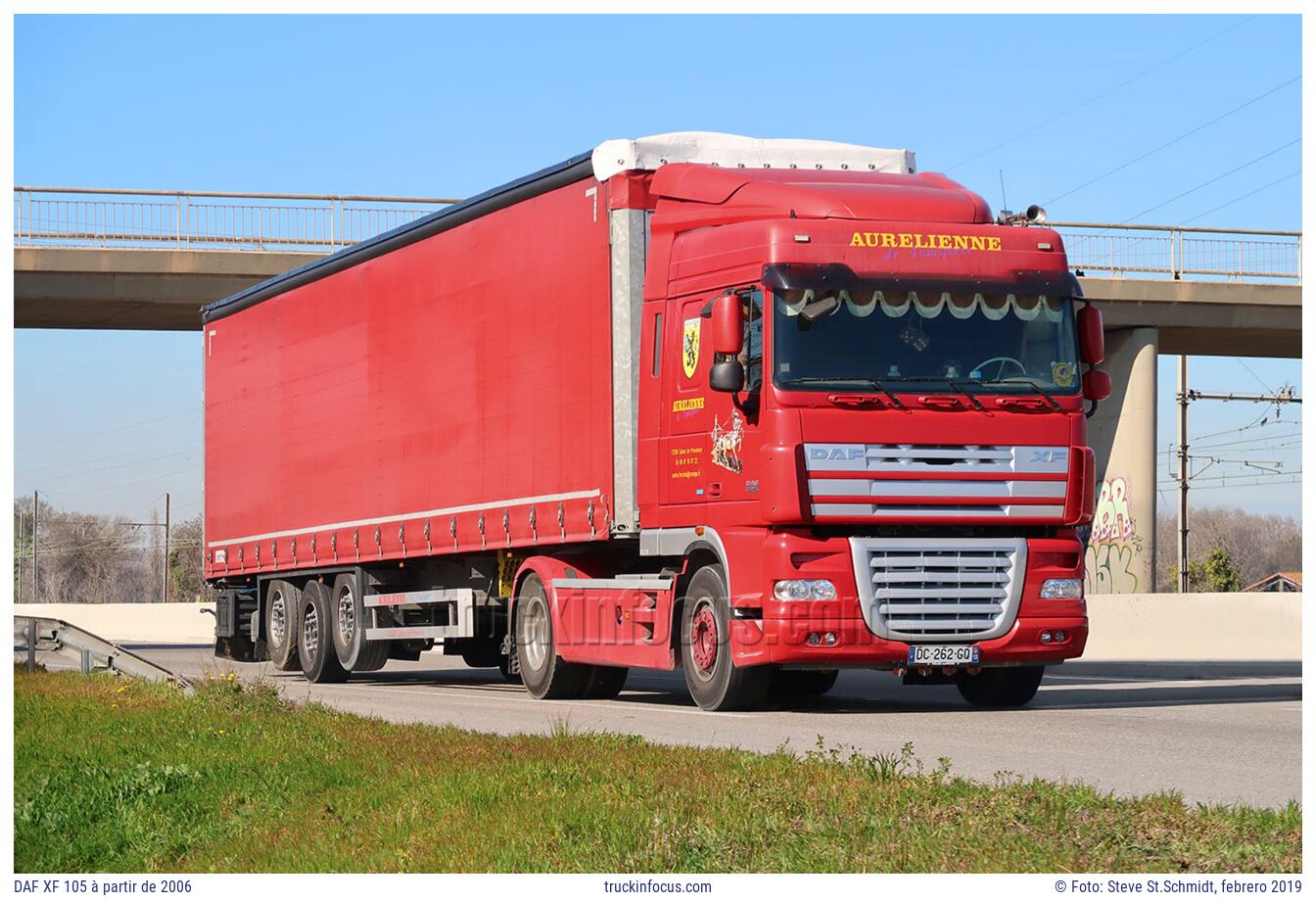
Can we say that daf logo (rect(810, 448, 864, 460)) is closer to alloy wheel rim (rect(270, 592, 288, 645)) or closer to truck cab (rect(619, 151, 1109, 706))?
truck cab (rect(619, 151, 1109, 706))

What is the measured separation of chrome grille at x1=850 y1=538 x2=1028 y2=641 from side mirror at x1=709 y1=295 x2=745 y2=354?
1764mm

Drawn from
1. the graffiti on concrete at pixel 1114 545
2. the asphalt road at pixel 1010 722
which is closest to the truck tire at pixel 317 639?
the asphalt road at pixel 1010 722

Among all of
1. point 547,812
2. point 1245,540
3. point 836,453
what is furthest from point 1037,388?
point 1245,540

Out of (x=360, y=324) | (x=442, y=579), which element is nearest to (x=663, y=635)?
(x=442, y=579)

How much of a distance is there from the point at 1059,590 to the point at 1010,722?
130 cm

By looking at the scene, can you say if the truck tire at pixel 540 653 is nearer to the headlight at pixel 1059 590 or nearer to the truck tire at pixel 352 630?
the truck tire at pixel 352 630

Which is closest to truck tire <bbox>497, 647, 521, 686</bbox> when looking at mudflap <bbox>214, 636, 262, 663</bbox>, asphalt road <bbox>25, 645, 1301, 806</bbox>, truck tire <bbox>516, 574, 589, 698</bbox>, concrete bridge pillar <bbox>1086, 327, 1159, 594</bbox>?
asphalt road <bbox>25, 645, 1301, 806</bbox>

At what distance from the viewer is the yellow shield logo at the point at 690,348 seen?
15703 mm

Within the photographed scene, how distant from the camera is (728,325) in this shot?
14875 mm

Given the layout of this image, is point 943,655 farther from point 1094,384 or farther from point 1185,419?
point 1185,419

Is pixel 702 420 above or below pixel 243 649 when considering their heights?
above

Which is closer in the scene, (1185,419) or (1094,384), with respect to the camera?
(1094,384)

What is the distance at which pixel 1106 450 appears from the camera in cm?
4091

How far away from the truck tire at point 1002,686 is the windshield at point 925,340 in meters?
2.75
